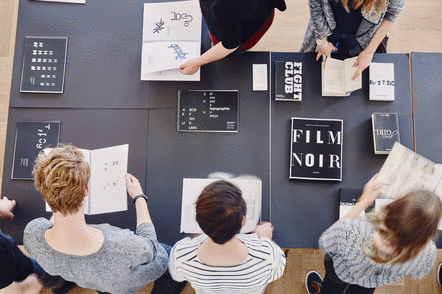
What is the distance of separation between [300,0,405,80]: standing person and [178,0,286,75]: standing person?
0.24 meters

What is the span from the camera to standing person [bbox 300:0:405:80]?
1296mm

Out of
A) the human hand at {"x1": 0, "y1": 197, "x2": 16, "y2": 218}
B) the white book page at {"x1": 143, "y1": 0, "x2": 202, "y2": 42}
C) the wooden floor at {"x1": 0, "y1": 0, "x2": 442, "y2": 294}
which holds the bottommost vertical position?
the human hand at {"x1": 0, "y1": 197, "x2": 16, "y2": 218}

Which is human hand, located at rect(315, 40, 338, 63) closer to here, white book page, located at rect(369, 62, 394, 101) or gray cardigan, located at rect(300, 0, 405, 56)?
gray cardigan, located at rect(300, 0, 405, 56)

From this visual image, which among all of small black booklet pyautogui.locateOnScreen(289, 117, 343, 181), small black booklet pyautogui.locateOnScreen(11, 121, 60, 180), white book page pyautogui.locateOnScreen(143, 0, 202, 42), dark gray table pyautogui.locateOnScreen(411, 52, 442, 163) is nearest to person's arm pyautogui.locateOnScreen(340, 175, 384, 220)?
small black booklet pyautogui.locateOnScreen(289, 117, 343, 181)

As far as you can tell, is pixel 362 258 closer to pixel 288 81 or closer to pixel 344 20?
pixel 288 81

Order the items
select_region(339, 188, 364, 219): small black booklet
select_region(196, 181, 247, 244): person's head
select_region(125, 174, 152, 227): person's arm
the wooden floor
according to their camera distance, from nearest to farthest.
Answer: select_region(196, 181, 247, 244): person's head < select_region(125, 174, 152, 227): person's arm < select_region(339, 188, 364, 219): small black booklet < the wooden floor

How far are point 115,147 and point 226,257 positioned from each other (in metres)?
0.88

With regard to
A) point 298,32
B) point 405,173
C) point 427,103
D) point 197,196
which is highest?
point 298,32

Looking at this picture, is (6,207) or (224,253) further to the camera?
(6,207)

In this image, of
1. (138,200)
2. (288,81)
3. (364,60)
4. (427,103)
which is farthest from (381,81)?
(138,200)

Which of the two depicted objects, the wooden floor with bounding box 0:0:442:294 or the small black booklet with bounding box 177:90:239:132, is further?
Result: the wooden floor with bounding box 0:0:442:294

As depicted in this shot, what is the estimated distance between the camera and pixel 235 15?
111cm

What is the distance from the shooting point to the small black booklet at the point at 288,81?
5.00 feet

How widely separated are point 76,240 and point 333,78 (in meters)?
1.46
